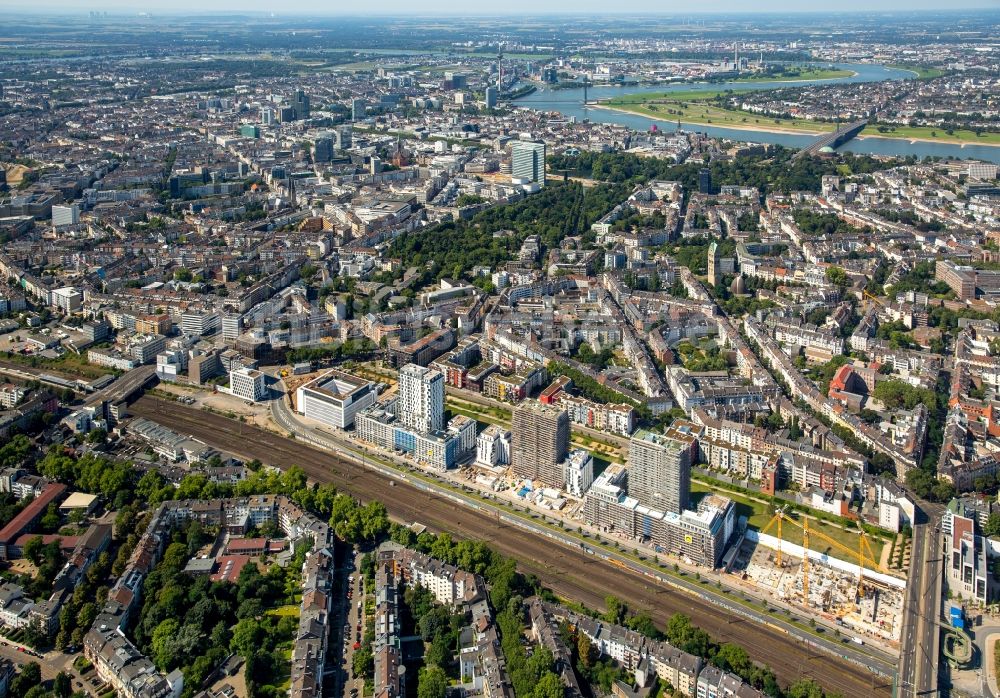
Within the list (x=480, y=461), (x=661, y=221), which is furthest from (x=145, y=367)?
(x=661, y=221)

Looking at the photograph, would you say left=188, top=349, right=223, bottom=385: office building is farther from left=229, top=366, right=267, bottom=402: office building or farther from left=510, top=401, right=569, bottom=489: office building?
left=510, top=401, right=569, bottom=489: office building

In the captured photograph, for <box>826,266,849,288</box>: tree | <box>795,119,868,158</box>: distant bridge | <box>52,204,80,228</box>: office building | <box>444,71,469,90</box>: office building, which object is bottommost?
<box>826,266,849,288</box>: tree

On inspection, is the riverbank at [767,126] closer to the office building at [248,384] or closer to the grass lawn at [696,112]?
the grass lawn at [696,112]

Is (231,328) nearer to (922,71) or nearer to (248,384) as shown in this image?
(248,384)

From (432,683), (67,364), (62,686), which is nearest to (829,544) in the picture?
(432,683)

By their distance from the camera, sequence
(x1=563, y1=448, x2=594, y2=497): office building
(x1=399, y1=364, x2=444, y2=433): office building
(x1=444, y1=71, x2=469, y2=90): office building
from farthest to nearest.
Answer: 1. (x1=444, y1=71, x2=469, y2=90): office building
2. (x1=399, y1=364, x2=444, y2=433): office building
3. (x1=563, y1=448, x2=594, y2=497): office building

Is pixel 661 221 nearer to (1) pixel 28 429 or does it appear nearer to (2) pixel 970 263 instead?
(2) pixel 970 263

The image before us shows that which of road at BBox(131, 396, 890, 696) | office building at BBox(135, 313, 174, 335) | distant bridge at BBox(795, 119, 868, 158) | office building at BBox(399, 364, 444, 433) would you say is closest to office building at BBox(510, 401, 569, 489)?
road at BBox(131, 396, 890, 696)
